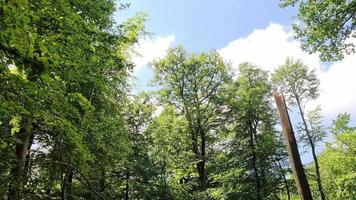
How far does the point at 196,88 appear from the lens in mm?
25578

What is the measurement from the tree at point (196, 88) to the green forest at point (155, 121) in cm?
7

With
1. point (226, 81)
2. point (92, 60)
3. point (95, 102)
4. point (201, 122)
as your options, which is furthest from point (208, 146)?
point (92, 60)

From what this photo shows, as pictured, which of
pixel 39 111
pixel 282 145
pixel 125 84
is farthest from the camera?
pixel 282 145

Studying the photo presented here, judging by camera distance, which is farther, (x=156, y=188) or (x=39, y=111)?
(x=156, y=188)

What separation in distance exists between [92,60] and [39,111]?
260 centimetres

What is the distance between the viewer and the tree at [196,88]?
80.4 ft

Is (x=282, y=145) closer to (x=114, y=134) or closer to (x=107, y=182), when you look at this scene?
(x=107, y=182)

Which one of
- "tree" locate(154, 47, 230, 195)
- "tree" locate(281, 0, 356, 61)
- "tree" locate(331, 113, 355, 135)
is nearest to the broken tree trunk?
"tree" locate(281, 0, 356, 61)

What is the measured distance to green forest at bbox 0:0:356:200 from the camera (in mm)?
7504

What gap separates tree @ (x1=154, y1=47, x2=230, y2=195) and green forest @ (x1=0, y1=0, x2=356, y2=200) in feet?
0.25

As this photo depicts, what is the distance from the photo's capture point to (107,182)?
726 inches

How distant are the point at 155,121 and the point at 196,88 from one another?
5342 millimetres

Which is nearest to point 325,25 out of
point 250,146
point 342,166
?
point 250,146

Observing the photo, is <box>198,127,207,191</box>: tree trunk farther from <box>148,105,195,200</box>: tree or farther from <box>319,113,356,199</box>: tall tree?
<box>319,113,356,199</box>: tall tree
